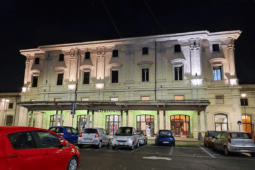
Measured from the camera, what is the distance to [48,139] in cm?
577

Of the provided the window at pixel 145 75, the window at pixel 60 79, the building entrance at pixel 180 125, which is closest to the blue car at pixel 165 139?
the building entrance at pixel 180 125

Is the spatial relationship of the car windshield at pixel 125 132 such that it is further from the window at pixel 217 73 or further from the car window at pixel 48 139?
the window at pixel 217 73

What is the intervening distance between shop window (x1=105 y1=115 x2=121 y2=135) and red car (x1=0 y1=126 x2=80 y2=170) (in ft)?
71.9

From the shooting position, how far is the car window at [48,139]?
5434 millimetres

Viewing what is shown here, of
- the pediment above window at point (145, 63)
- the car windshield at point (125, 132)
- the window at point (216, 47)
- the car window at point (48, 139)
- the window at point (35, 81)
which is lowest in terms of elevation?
the car windshield at point (125, 132)

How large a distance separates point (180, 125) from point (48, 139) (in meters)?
23.0

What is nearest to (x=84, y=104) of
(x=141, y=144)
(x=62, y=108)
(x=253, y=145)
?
(x=62, y=108)

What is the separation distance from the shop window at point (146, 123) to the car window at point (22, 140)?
909 inches

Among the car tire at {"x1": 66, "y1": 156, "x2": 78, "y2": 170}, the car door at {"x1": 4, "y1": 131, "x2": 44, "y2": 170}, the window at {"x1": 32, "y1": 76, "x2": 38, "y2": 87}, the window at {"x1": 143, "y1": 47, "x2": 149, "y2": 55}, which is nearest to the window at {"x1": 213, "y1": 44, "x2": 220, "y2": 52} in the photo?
the window at {"x1": 143, "y1": 47, "x2": 149, "y2": 55}

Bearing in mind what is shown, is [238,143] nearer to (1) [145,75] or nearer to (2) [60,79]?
(1) [145,75]

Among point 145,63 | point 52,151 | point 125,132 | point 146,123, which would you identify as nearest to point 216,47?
point 145,63

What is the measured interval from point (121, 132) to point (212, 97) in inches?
633

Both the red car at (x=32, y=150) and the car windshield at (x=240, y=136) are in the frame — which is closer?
the red car at (x=32, y=150)

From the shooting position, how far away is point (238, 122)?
79.9ft
